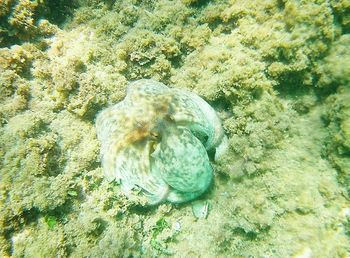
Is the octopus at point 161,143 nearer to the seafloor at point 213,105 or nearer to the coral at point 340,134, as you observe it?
the seafloor at point 213,105

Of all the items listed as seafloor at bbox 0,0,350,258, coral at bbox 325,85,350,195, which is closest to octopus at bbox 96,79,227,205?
seafloor at bbox 0,0,350,258

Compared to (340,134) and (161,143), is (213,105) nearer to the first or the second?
(161,143)

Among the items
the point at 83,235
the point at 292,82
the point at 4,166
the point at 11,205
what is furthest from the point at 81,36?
the point at 292,82

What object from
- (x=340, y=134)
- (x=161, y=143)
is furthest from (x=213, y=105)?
(x=340, y=134)

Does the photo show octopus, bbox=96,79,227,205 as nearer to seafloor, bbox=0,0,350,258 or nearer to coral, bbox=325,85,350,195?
seafloor, bbox=0,0,350,258

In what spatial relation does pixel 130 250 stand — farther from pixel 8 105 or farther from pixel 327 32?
pixel 327 32

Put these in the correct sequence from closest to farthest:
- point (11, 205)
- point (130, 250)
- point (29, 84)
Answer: point (11, 205)
point (130, 250)
point (29, 84)
